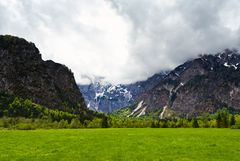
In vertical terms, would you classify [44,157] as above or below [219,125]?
below

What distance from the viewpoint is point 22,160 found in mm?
33469

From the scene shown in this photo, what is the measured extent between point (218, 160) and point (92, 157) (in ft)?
42.7

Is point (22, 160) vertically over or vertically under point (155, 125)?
under

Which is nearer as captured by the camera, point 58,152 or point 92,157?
point 92,157

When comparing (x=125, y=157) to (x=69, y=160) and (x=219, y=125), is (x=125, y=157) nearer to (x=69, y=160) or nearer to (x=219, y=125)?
(x=69, y=160)

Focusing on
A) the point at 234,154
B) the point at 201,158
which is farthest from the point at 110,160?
the point at 234,154

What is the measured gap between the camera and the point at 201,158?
1371 inches

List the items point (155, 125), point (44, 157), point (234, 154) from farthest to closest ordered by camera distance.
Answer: point (155, 125) → point (234, 154) → point (44, 157)

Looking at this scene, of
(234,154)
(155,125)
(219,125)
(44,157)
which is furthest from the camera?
(155,125)

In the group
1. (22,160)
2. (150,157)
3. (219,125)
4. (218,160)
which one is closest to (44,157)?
(22,160)

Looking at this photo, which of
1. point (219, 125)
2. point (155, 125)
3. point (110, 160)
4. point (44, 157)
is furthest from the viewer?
point (155, 125)

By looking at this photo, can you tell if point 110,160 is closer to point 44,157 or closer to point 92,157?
point 92,157

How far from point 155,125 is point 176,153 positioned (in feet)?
531

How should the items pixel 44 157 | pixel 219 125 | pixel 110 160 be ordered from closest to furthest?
pixel 110 160
pixel 44 157
pixel 219 125
